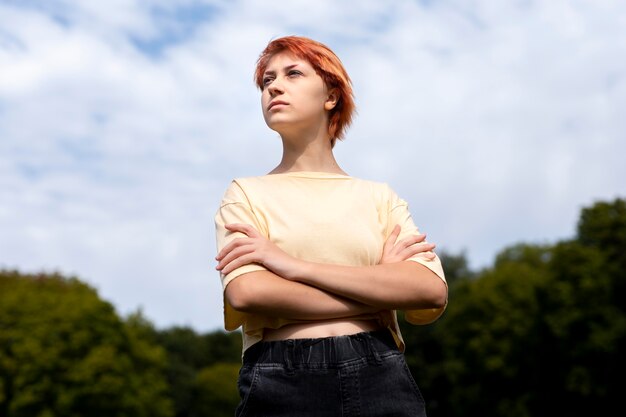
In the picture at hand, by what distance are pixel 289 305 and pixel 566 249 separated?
164 feet

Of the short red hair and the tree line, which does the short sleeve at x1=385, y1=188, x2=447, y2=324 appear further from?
the tree line

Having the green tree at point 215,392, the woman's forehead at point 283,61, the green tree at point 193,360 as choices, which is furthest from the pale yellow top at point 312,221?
the green tree at point 215,392

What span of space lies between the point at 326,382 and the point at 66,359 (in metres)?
59.1

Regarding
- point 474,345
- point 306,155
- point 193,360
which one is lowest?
point 306,155

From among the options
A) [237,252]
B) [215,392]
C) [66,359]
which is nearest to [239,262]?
[237,252]

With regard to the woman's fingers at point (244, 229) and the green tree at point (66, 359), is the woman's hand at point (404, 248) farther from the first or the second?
the green tree at point (66, 359)

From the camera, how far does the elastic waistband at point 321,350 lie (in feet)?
16.2

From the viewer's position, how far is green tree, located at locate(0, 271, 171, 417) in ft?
199

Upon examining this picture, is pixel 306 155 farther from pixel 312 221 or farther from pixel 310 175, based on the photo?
pixel 312 221

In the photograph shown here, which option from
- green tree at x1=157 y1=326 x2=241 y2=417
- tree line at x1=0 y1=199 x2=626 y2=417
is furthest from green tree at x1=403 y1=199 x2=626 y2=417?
green tree at x1=157 y1=326 x2=241 y2=417

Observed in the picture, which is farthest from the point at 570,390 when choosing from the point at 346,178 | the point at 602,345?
the point at 346,178

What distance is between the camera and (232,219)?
5203mm

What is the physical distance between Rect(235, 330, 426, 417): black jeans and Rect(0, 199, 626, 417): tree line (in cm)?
4752

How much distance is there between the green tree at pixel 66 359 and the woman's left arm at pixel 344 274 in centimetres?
→ 5750
